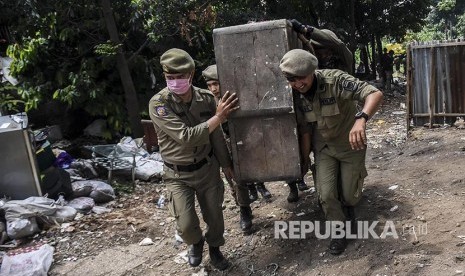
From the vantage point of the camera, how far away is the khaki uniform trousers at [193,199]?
323 centimetres

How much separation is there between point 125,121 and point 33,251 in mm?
4650

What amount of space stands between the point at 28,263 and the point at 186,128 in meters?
2.01

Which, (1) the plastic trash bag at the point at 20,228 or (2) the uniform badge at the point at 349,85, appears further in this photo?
(1) the plastic trash bag at the point at 20,228

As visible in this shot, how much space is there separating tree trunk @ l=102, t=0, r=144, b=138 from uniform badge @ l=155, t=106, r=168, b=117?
15.5ft

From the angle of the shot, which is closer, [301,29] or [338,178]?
[338,178]

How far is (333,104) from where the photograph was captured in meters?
3.08

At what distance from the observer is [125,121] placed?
8477mm

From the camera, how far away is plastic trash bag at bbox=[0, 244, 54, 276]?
371cm

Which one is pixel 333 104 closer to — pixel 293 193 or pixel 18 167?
pixel 293 193

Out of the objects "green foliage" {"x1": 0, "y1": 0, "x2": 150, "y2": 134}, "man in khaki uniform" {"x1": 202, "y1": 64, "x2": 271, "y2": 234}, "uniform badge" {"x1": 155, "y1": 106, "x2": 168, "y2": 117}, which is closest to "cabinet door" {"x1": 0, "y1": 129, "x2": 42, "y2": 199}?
"man in khaki uniform" {"x1": 202, "y1": 64, "x2": 271, "y2": 234}

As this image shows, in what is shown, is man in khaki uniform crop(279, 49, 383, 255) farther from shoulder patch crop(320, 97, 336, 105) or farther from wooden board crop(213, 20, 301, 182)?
wooden board crop(213, 20, 301, 182)

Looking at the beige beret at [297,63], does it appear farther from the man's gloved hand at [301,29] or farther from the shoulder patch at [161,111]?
the shoulder patch at [161,111]

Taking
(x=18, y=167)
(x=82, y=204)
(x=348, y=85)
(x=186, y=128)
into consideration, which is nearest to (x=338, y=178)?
(x=348, y=85)

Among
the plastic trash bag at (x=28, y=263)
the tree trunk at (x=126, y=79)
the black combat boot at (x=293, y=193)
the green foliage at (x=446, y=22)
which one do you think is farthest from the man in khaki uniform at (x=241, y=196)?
the green foliage at (x=446, y=22)
